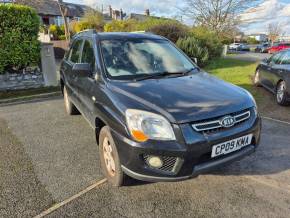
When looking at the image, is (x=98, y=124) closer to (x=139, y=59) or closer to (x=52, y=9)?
(x=139, y=59)

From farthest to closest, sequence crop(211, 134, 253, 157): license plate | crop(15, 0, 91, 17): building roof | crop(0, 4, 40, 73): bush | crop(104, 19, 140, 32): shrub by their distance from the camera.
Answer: crop(15, 0, 91, 17): building roof, crop(104, 19, 140, 32): shrub, crop(0, 4, 40, 73): bush, crop(211, 134, 253, 157): license plate

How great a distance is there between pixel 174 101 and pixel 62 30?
29764 mm

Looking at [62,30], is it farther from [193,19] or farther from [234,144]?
[234,144]

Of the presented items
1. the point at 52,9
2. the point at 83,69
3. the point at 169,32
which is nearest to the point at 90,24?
the point at 169,32

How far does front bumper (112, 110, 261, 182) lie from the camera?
2607mm

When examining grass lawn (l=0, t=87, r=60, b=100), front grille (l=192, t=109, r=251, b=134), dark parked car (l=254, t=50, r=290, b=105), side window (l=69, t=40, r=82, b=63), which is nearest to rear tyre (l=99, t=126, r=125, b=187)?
front grille (l=192, t=109, r=251, b=134)

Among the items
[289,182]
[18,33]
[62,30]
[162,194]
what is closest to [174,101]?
[162,194]

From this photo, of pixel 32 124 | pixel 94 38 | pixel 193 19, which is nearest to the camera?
pixel 94 38

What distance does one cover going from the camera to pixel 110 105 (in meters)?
3.09

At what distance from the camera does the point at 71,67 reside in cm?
511

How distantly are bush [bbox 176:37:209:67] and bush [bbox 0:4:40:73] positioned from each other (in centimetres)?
729

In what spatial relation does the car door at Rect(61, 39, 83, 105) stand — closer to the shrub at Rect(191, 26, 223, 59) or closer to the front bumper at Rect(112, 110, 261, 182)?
the front bumper at Rect(112, 110, 261, 182)

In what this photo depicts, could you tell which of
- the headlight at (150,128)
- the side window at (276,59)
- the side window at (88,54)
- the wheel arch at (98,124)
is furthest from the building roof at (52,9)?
the headlight at (150,128)

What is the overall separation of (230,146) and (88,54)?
2605mm
